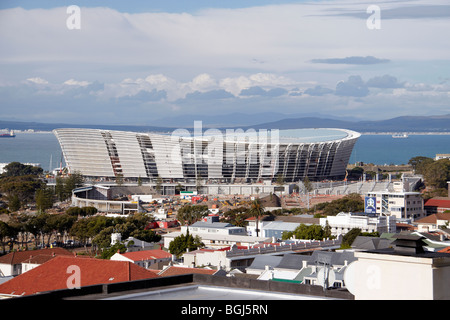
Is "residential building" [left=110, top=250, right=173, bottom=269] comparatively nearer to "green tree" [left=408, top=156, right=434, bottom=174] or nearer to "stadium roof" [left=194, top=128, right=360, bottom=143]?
"stadium roof" [left=194, top=128, right=360, bottom=143]

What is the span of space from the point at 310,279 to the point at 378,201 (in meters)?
30.3

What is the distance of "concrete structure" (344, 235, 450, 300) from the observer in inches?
240

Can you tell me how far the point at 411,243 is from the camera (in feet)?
21.1

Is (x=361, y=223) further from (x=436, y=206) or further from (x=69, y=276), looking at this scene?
(x=69, y=276)

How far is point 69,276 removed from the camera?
56.0ft

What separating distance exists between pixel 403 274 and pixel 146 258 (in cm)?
Answer: 2310

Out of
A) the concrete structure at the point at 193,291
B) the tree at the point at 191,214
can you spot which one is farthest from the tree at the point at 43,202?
the concrete structure at the point at 193,291

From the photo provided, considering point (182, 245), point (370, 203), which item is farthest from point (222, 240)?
point (370, 203)

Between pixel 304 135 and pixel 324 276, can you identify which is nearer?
pixel 324 276

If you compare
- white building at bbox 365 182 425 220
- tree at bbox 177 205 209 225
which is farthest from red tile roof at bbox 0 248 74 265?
white building at bbox 365 182 425 220

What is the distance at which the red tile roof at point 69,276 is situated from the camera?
1688 cm

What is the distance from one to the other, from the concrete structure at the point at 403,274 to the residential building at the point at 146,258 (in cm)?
2100

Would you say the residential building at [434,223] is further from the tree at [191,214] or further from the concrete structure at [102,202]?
the concrete structure at [102,202]
